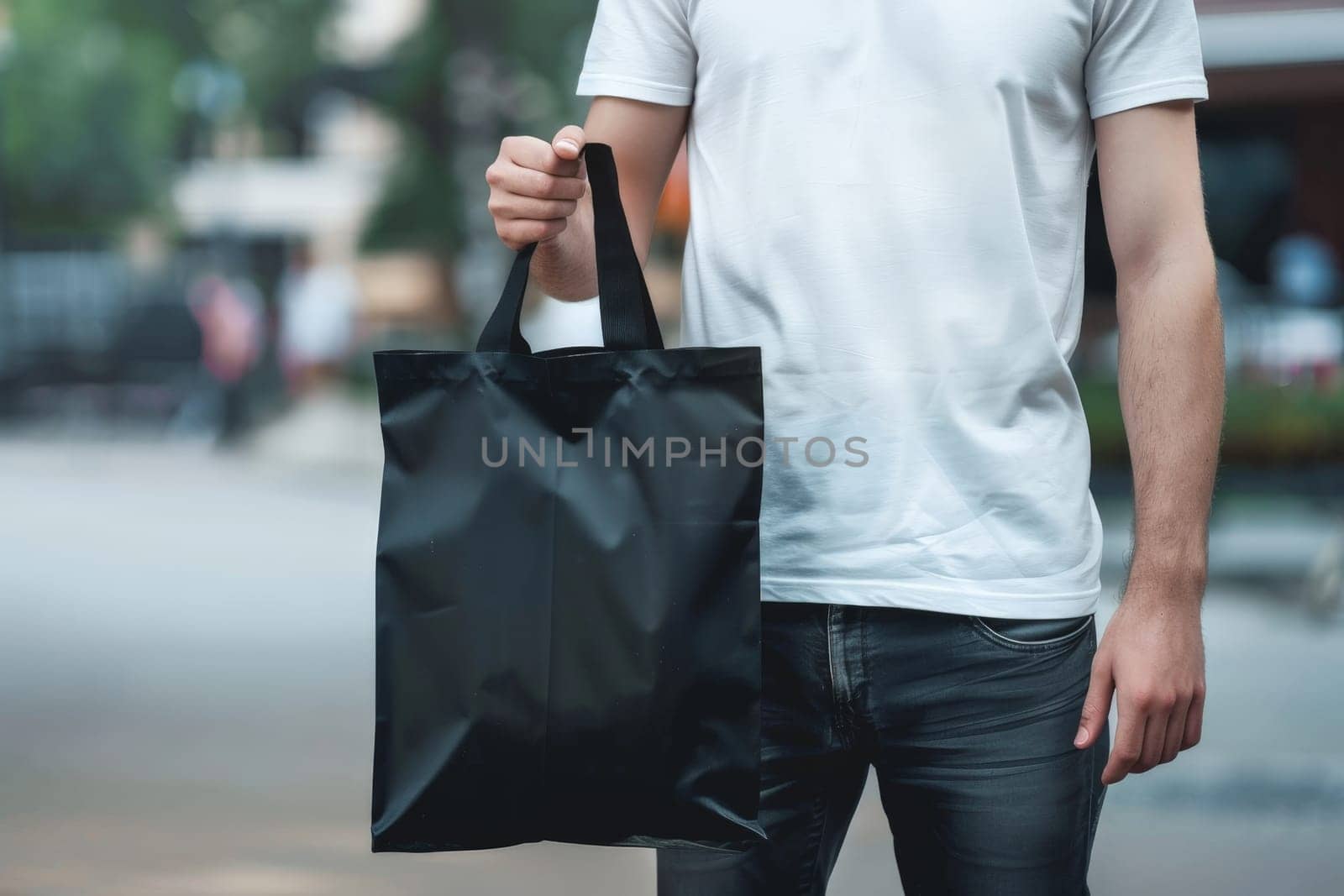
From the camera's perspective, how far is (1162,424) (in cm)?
154

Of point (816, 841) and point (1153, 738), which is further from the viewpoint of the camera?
point (816, 841)

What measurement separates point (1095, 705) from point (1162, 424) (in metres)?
0.28

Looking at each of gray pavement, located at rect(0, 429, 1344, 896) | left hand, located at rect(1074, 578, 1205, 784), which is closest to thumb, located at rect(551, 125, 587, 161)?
left hand, located at rect(1074, 578, 1205, 784)

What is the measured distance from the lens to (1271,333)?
9.19 m

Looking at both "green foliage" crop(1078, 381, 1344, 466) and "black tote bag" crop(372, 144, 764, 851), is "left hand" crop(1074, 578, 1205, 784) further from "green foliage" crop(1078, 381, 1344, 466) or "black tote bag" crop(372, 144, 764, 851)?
"green foliage" crop(1078, 381, 1344, 466)

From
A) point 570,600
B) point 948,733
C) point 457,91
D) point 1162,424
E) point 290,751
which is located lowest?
point 290,751

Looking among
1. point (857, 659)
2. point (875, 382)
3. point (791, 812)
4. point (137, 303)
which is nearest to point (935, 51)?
point (875, 382)

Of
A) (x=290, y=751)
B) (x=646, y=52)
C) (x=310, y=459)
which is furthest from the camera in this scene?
(x=310, y=459)

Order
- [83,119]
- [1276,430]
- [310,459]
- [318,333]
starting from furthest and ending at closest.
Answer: [83,119] → [318,333] → [310,459] → [1276,430]

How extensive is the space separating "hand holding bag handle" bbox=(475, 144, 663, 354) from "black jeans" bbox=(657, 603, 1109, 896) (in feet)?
1.07

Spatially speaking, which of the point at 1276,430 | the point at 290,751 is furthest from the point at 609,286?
the point at 1276,430

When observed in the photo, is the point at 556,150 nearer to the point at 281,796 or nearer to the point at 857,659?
the point at 857,659

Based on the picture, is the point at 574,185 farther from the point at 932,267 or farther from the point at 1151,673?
the point at 1151,673

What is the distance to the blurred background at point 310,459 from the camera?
436cm
